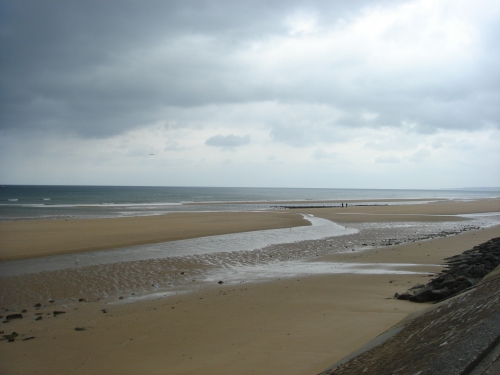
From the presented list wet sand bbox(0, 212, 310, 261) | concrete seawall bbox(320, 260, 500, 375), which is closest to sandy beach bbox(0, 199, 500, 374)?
concrete seawall bbox(320, 260, 500, 375)

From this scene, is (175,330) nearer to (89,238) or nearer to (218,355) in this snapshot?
(218,355)

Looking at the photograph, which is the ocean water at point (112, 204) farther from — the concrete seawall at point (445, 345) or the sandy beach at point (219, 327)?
the concrete seawall at point (445, 345)

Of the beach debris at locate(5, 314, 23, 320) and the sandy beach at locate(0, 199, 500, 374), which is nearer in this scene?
the sandy beach at locate(0, 199, 500, 374)

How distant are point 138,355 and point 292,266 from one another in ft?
29.3

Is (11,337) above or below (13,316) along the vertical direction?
above

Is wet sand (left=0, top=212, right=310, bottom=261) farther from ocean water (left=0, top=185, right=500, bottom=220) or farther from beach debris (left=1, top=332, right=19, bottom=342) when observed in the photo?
ocean water (left=0, top=185, right=500, bottom=220)

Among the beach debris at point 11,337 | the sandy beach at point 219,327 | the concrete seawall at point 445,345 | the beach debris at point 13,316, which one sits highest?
the concrete seawall at point 445,345

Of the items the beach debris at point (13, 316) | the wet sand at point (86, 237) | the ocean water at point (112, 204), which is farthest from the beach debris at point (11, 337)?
the ocean water at point (112, 204)

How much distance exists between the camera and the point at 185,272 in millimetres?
13430

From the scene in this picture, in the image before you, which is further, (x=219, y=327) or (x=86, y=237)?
(x=86, y=237)

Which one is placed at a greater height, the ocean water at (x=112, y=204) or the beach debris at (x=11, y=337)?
the ocean water at (x=112, y=204)

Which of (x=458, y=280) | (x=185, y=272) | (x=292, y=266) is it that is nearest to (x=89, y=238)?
(x=185, y=272)

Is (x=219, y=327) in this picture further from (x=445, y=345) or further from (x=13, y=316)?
(x=13, y=316)

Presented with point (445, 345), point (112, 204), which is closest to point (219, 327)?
point (445, 345)
